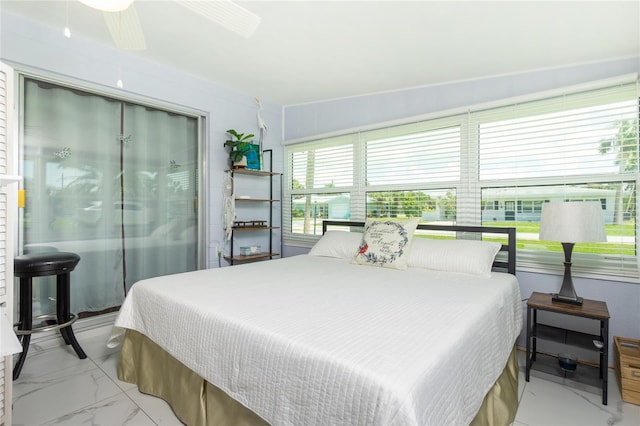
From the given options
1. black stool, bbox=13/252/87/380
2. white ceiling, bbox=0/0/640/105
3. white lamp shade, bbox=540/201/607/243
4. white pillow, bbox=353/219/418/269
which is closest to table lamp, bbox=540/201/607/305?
white lamp shade, bbox=540/201/607/243

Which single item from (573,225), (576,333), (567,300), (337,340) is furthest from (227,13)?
(576,333)

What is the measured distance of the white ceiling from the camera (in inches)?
77.2

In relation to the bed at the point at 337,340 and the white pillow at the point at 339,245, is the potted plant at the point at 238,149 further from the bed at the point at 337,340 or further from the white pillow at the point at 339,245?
the bed at the point at 337,340

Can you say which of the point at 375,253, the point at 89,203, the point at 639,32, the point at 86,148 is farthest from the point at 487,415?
the point at 86,148

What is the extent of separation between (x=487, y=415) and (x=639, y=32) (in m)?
2.42

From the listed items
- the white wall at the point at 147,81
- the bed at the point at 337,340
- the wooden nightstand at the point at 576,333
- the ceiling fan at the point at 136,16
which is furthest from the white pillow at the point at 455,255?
the white wall at the point at 147,81

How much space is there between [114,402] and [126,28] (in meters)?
2.05

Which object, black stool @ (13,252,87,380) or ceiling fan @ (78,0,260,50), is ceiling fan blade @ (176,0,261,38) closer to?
ceiling fan @ (78,0,260,50)

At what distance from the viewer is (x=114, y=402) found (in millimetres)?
1803

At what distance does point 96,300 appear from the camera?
2736 millimetres

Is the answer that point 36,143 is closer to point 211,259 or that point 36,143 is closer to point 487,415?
point 211,259

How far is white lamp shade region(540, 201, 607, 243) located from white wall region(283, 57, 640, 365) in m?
0.56

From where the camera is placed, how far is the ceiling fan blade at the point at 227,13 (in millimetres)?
1540

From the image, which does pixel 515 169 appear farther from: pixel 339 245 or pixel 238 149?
pixel 238 149
